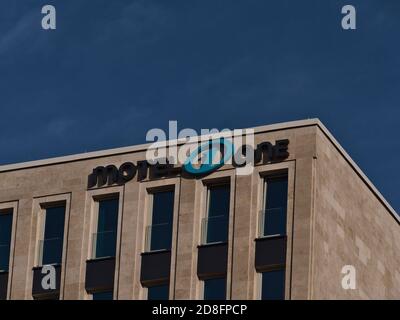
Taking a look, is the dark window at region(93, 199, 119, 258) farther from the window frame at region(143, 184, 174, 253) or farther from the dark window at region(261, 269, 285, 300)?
the dark window at region(261, 269, 285, 300)

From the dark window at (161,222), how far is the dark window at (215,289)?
8.78 feet

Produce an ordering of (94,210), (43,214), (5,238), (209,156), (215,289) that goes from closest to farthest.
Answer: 1. (215,289)
2. (209,156)
3. (94,210)
4. (43,214)
5. (5,238)

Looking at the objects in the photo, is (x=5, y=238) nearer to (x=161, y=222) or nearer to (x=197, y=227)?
(x=161, y=222)

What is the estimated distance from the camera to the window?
80062 millimetres

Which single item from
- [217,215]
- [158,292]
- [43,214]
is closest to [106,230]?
[43,214]

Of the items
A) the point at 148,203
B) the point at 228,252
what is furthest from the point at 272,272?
the point at 148,203

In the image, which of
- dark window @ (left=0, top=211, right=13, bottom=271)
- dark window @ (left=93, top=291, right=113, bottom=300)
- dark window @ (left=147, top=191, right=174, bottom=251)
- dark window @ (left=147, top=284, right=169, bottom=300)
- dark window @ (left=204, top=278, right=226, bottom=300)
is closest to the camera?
dark window @ (left=204, top=278, right=226, bottom=300)

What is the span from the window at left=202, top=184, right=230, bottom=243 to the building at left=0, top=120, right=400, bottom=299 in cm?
4

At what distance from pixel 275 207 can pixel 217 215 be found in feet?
8.63

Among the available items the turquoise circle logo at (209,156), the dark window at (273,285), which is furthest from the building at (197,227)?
the turquoise circle logo at (209,156)

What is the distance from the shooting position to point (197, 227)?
264ft

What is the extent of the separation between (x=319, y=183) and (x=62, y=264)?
1197cm

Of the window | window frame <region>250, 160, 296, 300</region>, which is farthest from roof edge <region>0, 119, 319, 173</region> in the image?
the window
